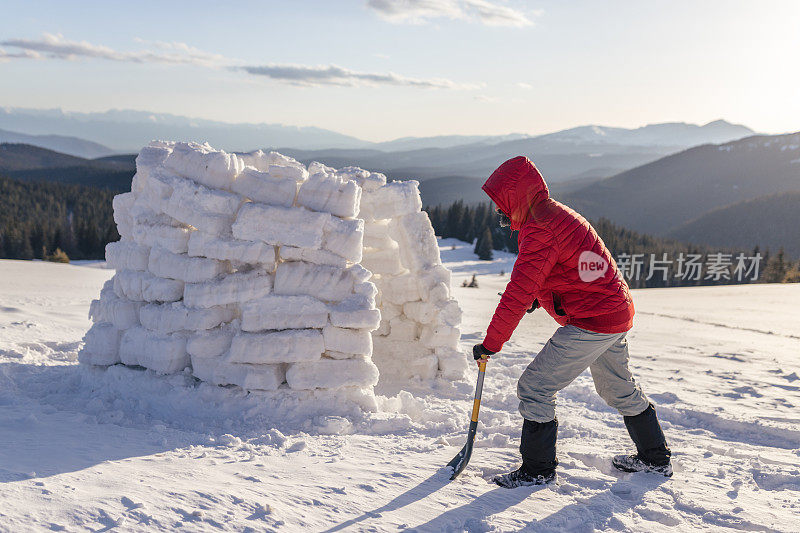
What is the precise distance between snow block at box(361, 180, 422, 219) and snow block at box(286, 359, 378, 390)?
1.85 m

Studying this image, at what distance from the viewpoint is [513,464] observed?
3404 mm

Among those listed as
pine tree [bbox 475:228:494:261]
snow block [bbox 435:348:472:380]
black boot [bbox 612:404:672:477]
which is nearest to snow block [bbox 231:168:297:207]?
snow block [bbox 435:348:472:380]

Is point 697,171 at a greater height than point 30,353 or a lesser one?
greater

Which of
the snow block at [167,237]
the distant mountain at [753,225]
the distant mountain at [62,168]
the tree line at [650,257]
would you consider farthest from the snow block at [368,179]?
the distant mountain at [753,225]

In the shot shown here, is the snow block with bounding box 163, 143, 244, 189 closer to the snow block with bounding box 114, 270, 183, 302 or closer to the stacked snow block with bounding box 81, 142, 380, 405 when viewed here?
the stacked snow block with bounding box 81, 142, 380, 405

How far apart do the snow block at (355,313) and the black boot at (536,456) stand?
63.1 inches

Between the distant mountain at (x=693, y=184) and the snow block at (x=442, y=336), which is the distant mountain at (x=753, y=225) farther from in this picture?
the snow block at (x=442, y=336)

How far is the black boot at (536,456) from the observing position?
3088 millimetres

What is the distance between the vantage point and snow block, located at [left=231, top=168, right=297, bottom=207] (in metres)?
4.42

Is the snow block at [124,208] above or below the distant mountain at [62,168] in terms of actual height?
below

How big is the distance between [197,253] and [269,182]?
0.80 meters

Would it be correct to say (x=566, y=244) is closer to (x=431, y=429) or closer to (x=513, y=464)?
(x=513, y=464)

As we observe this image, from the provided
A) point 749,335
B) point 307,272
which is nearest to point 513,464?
point 307,272

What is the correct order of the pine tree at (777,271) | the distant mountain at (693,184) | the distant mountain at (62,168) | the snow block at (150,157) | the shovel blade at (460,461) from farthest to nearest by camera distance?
the distant mountain at (693,184) → the distant mountain at (62,168) → the pine tree at (777,271) → the snow block at (150,157) → the shovel blade at (460,461)
